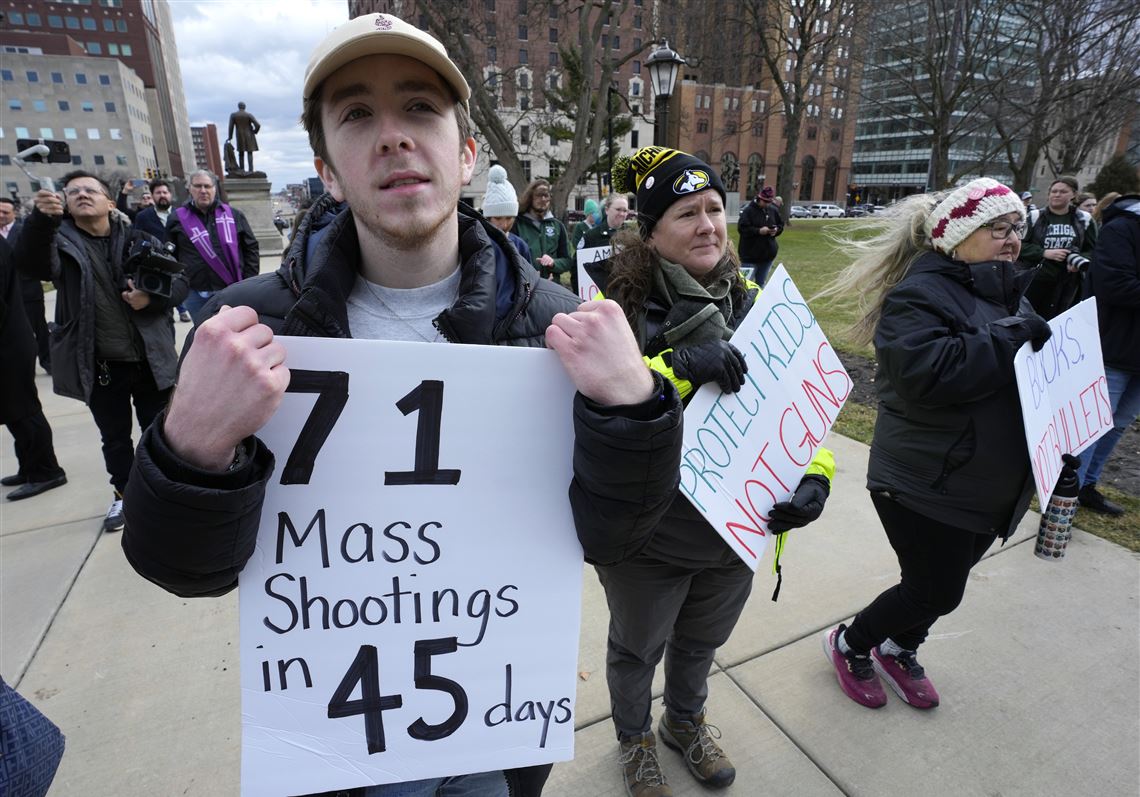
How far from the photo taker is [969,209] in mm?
2033

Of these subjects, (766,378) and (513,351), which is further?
(766,378)

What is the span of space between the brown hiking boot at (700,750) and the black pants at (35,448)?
14.6 ft

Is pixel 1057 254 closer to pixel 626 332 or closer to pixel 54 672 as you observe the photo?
pixel 626 332

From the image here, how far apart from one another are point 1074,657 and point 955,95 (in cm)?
2213

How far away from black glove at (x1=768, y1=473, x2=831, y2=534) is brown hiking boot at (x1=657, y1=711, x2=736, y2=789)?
839 mm

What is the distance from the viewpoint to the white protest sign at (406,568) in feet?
3.52

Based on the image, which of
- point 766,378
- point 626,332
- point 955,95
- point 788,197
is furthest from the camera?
point 788,197

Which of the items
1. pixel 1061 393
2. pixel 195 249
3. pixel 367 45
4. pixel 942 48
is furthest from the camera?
pixel 942 48

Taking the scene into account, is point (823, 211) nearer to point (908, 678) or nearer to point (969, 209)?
point (969, 209)

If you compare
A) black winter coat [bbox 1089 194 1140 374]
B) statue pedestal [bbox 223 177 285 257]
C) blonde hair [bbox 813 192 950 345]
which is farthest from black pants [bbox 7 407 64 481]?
statue pedestal [bbox 223 177 285 257]

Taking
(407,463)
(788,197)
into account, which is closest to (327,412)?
(407,463)

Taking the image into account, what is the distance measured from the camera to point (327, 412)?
3.51 ft

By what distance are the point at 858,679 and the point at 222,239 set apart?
5378 mm

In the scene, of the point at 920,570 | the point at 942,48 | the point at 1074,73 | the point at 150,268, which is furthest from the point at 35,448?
the point at 942,48
